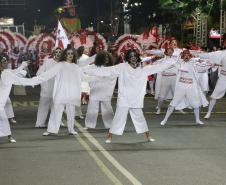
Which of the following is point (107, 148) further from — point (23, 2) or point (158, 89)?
point (23, 2)

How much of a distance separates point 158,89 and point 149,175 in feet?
39.2

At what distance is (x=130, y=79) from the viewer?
14.1 meters

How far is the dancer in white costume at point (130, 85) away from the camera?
551 inches

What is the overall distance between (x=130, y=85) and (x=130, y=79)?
0.12 m

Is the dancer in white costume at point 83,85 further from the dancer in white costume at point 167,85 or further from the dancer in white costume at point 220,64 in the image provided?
the dancer in white costume at point 220,64

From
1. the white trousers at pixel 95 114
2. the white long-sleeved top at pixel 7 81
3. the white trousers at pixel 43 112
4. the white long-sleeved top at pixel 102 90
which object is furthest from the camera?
the white trousers at pixel 43 112

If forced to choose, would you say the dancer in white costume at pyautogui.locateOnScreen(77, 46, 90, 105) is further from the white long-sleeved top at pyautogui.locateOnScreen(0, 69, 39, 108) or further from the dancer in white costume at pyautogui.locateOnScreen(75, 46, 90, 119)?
the white long-sleeved top at pyautogui.locateOnScreen(0, 69, 39, 108)

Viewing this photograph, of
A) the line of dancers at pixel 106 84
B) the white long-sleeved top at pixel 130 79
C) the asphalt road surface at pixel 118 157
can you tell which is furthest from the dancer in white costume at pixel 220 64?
the white long-sleeved top at pixel 130 79

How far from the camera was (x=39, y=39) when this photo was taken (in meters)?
24.0

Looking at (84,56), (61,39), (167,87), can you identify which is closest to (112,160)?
(61,39)

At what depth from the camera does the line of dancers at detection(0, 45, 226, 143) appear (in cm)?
1409

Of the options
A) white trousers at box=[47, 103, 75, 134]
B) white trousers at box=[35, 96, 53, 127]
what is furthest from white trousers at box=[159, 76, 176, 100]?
white trousers at box=[47, 103, 75, 134]

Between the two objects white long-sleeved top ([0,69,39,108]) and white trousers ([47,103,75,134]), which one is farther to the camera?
white trousers ([47,103,75,134])

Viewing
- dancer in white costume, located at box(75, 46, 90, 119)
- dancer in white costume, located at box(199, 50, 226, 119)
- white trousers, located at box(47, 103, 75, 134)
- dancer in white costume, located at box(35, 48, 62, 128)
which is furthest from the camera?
dancer in white costume, located at box(75, 46, 90, 119)
